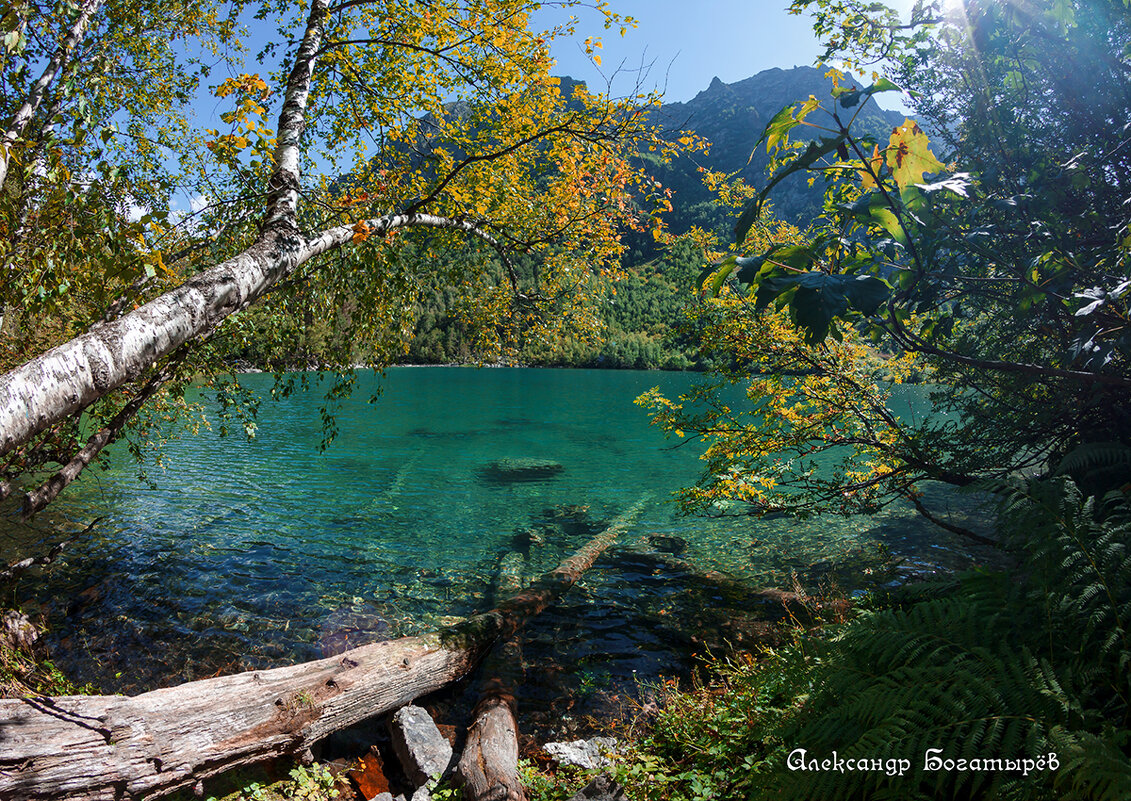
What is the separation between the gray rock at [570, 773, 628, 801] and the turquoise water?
3.05m

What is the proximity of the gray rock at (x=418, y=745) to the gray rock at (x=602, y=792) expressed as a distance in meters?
1.92

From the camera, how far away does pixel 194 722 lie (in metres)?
4.86

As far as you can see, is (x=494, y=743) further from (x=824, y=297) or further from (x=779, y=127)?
(x=779, y=127)

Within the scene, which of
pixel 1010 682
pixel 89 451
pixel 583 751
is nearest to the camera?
pixel 1010 682

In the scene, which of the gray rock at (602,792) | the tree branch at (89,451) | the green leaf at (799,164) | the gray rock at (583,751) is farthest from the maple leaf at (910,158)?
the tree branch at (89,451)

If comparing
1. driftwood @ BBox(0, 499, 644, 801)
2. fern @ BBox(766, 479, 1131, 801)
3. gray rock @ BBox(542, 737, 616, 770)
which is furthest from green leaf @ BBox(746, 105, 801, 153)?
driftwood @ BBox(0, 499, 644, 801)

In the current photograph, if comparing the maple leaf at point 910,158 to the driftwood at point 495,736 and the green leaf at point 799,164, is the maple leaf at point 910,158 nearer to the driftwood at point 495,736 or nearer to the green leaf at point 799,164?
the green leaf at point 799,164

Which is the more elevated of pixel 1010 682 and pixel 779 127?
pixel 779 127

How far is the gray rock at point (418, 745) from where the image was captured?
5395 mm

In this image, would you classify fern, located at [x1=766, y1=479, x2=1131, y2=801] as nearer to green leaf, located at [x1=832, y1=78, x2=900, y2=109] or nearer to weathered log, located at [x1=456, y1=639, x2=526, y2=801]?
weathered log, located at [x1=456, y1=639, x2=526, y2=801]

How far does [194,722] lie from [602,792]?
381 centimetres

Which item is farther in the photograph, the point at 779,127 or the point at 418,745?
the point at 418,745

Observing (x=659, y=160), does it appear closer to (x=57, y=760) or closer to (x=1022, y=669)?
(x=1022, y=669)

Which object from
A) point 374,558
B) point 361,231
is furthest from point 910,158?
point 374,558
